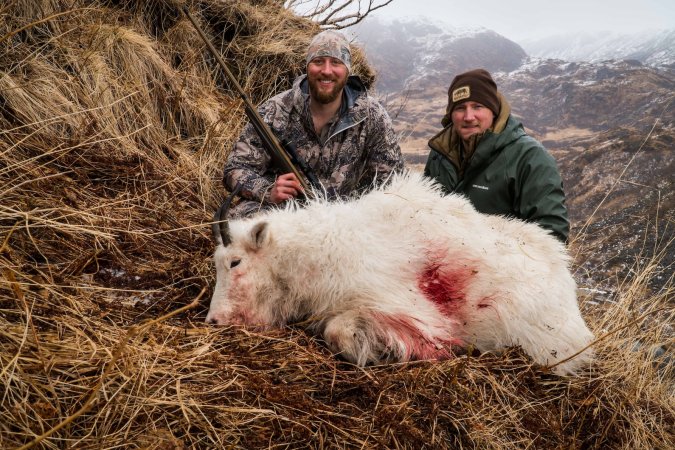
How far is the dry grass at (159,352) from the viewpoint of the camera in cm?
184

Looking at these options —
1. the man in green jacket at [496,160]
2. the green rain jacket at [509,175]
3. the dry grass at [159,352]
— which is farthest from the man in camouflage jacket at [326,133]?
the man in green jacket at [496,160]

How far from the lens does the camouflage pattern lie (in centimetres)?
465

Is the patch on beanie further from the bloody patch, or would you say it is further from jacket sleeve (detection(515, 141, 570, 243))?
the bloody patch

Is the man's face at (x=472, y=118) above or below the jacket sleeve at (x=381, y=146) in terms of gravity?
above

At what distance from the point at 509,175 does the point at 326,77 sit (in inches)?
87.4

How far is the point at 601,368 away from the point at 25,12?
21.1 ft

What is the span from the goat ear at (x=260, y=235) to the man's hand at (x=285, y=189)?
3.41 ft

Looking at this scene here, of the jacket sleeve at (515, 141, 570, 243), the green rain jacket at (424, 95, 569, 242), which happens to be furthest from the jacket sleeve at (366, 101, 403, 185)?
the jacket sleeve at (515, 141, 570, 243)

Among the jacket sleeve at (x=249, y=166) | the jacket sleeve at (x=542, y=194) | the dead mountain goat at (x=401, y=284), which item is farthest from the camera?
the jacket sleeve at (x=249, y=166)

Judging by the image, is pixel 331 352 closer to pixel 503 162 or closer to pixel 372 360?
pixel 372 360

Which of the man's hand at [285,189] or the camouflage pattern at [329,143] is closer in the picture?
the man's hand at [285,189]

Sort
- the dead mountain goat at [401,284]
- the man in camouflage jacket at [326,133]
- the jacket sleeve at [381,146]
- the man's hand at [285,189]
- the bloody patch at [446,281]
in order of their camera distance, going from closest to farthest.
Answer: the dead mountain goat at [401,284] → the bloody patch at [446,281] → the man's hand at [285,189] → the man in camouflage jacket at [326,133] → the jacket sleeve at [381,146]

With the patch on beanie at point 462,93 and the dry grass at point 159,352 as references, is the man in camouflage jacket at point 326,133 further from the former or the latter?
the patch on beanie at point 462,93

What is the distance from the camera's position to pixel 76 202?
3113mm
